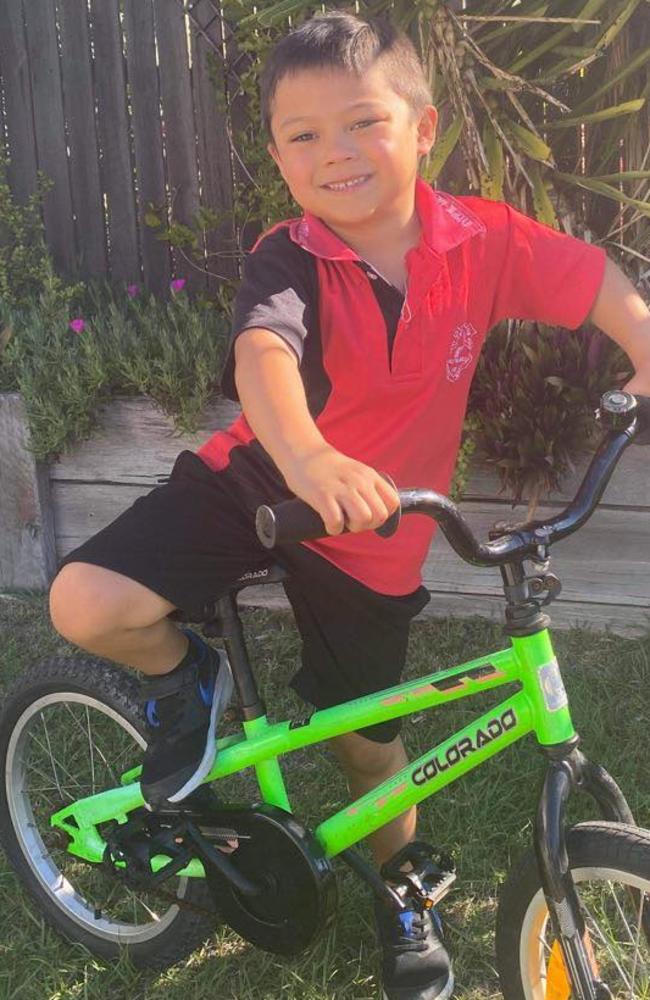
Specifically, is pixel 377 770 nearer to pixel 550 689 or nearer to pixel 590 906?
pixel 590 906

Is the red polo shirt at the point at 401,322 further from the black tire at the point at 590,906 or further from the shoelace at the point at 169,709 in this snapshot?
the black tire at the point at 590,906

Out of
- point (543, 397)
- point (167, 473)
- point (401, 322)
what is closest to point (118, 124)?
point (167, 473)

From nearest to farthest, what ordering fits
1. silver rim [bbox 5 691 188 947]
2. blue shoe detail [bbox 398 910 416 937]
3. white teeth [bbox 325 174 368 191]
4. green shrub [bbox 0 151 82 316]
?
white teeth [bbox 325 174 368 191] < blue shoe detail [bbox 398 910 416 937] < silver rim [bbox 5 691 188 947] < green shrub [bbox 0 151 82 316]

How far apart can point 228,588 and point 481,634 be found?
1563mm

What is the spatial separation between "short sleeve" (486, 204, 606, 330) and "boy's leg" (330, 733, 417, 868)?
0.97 meters

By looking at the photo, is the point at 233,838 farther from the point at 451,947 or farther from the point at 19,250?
the point at 19,250

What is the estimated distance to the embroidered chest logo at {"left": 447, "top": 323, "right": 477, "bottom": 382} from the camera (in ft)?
6.40

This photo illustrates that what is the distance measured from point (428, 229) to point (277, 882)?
1306 mm

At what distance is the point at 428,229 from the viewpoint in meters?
1.94

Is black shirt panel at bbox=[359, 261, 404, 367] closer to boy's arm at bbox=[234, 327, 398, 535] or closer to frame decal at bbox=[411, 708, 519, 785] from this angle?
boy's arm at bbox=[234, 327, 398, 535]

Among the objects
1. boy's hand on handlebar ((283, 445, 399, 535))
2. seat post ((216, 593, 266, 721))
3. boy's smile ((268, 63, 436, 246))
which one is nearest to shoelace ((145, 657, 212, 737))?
seat post ((216, 593, 266, 721))

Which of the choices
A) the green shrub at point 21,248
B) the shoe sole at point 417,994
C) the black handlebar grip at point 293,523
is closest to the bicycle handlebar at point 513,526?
the black handlebar grip at point 293,523

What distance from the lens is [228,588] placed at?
200 centimetres

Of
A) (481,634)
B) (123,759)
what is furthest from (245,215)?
(123,759)
